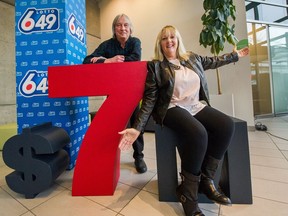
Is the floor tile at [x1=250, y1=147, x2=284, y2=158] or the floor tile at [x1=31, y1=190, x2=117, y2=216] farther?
the floor tile at [x1=250, y1=147, x2=284, y2=158]

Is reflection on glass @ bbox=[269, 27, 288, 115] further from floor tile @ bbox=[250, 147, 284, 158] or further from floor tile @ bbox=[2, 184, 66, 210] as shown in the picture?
floor tile @ bbox=[2, 184, 66, 210]

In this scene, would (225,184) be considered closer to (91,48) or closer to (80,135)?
(80,135)

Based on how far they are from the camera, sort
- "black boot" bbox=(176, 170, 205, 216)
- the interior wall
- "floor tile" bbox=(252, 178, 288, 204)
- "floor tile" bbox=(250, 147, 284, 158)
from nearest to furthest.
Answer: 1. "black boot" bbox=(176, 170, 205, 216)
2. "floor tile" bbox=(252, 178, 288, 204)
3. "floor tile" bbox=(250, 147, 284, 158)
4. the interior wall

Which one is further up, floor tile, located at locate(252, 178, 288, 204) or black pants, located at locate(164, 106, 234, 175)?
black pants, located at locate(164, 106, 234, 175)

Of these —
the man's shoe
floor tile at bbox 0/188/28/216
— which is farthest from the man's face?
floor tile at bbox 0/188/28/216

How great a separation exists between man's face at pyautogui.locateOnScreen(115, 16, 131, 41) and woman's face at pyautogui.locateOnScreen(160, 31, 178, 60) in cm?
54

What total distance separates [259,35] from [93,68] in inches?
209

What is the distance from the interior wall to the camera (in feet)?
11.9

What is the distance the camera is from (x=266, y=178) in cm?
156

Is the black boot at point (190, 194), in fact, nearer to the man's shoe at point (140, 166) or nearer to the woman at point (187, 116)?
the woman at point (187, 116)

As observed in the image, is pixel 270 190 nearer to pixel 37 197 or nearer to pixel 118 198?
pixel 118 198

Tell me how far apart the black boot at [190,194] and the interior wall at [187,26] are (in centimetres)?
307

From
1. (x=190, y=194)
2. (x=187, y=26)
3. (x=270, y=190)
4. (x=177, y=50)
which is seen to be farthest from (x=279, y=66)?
(x=190, y=194)

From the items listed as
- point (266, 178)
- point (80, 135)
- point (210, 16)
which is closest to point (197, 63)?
point (266, 178)
